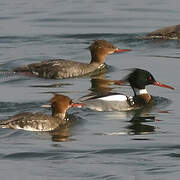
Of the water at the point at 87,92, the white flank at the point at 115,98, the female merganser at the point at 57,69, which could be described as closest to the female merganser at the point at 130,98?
the white flank at the point at 115,98

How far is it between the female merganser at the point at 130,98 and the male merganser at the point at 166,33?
14.8 ft

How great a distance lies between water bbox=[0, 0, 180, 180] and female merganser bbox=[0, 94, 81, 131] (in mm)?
146

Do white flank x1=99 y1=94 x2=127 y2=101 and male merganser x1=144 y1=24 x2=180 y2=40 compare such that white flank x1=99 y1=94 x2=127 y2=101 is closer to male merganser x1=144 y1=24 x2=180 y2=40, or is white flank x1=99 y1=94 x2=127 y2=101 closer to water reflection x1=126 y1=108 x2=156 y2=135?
water reflection x1=126 y1=108 x2=156 y2=135

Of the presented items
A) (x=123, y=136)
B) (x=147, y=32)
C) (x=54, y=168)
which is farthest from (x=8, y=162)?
(x=147, y=32)

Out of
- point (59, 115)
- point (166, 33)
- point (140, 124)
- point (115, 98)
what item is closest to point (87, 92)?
point (115, 98)

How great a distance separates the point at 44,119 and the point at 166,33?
27.7 ft

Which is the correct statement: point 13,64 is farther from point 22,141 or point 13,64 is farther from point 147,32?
point 22,141

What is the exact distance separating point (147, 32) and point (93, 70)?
429 centimetres

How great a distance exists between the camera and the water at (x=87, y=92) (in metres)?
13.1

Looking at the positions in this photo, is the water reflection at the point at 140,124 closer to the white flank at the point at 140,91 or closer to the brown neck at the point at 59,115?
the white flank at the point at 140,91

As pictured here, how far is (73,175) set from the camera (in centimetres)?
1265

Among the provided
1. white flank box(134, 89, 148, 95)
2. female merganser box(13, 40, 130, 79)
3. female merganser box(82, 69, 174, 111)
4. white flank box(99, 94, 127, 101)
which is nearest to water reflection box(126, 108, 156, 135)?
female merganser box(82, 69, 174, 111)

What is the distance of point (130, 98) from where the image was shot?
17438 mm

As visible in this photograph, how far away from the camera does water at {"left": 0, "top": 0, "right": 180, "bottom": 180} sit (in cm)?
1313
